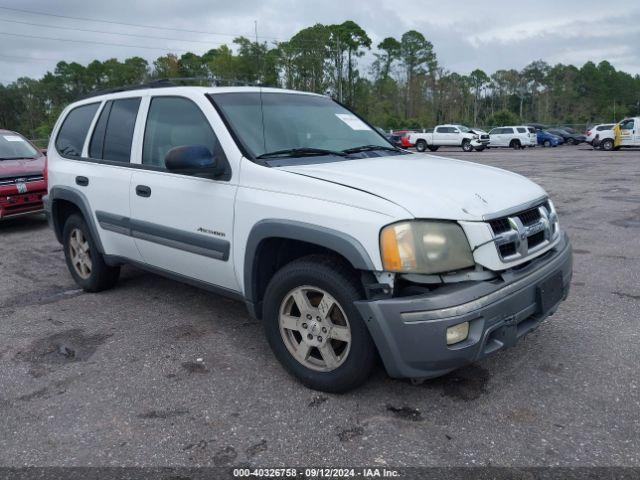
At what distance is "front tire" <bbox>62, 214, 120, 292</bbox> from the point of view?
4.88m

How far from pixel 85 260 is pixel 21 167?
14.4ft

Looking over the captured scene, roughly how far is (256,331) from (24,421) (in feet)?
5.33

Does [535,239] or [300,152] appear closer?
[535,239]

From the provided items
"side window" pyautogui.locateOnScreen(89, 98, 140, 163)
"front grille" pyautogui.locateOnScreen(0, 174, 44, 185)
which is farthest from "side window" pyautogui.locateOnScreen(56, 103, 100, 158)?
"front grille" pyautogui.locateOnScreen(0, 174, 44, 185)

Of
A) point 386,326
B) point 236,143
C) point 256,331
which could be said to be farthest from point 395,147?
point 386,326

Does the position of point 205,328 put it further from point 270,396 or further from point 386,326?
point 386,326

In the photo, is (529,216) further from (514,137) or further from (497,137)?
(497,137)

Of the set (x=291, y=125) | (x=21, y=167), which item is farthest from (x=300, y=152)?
(x=21, y=167)

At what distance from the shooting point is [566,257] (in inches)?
132

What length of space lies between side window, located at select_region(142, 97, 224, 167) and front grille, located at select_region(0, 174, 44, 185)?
5.17 meters

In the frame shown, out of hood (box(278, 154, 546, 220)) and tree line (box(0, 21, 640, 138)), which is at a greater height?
tree line (box(0, 21, 640, 138))

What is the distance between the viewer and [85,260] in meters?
5.08

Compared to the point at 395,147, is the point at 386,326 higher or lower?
lower

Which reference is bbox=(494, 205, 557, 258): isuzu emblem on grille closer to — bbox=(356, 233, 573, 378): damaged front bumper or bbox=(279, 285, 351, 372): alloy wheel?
bbox=(356, 233, 573, 378): damaged front bumper
